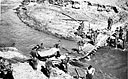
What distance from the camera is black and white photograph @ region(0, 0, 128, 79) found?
57.9ft

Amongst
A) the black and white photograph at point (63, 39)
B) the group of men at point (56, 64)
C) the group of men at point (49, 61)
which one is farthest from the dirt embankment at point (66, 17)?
the group of men at point (56, 64)

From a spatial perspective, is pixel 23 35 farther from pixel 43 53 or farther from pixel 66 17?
pixel 66 17

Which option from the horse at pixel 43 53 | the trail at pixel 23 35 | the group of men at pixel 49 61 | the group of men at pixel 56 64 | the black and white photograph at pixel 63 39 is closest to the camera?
the group of men at pixel 56 64

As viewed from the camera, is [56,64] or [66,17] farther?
[66,17]

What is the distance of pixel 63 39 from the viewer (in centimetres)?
2662

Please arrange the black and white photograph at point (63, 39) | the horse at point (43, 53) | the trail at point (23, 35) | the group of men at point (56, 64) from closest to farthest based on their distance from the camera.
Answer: the group of men at point (56, 64)
the black and white photograph at point (63, 39)
the horse at point (43, 53)
the trail at point (23, 35)

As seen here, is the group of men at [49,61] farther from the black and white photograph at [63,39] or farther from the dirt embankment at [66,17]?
the dirt embankment at [66,17]

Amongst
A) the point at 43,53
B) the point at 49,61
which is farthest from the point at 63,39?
the point at 49,61

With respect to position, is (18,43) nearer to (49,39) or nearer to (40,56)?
(49,39)

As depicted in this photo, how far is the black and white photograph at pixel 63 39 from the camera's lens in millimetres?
17641

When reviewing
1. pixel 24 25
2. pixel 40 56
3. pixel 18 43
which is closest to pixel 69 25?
pixel 24 25

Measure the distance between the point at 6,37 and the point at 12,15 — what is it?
9855 millimetres

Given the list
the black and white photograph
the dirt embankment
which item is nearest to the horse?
the black and white photograph

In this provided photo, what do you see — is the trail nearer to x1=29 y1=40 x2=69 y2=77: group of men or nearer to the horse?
the horse
